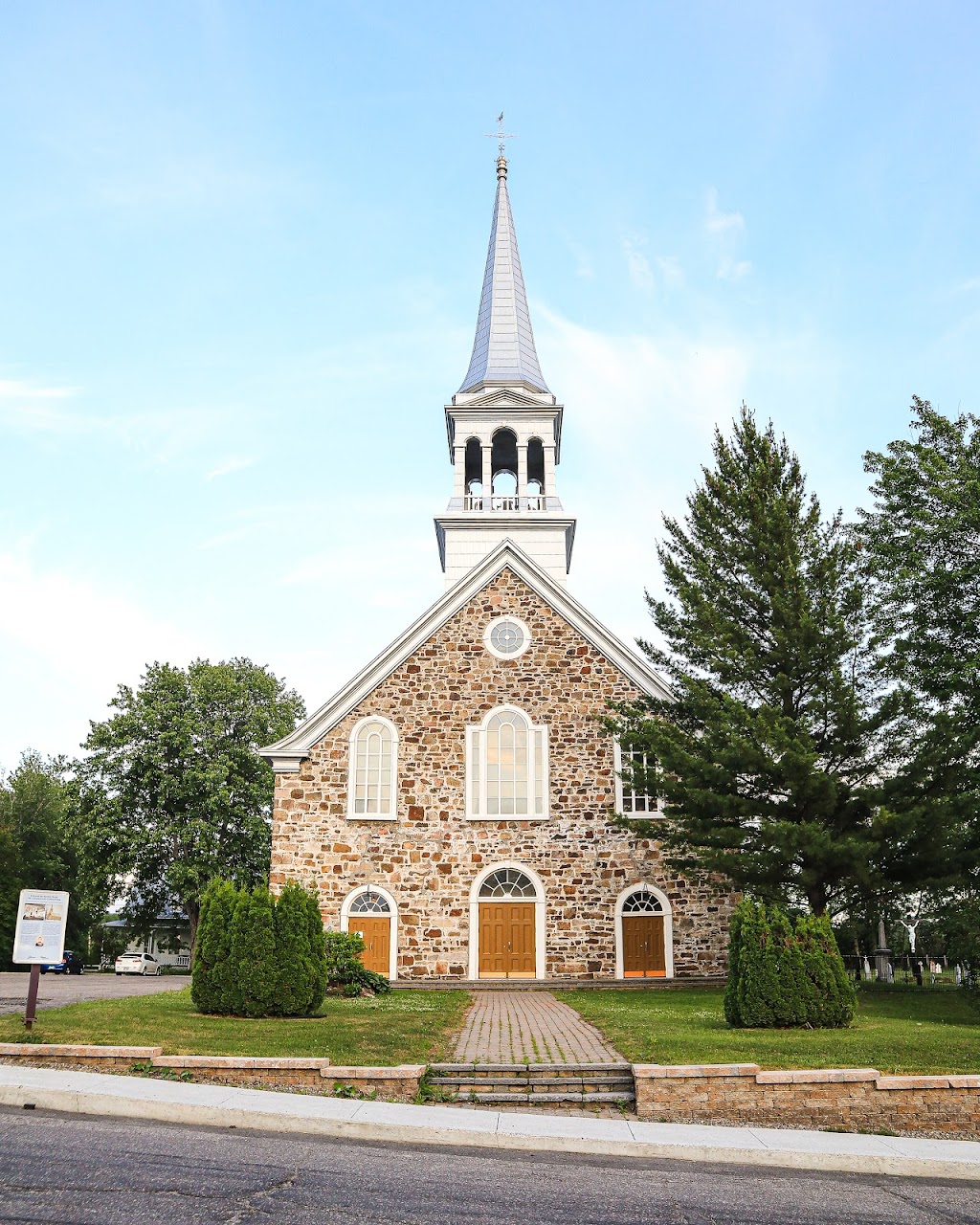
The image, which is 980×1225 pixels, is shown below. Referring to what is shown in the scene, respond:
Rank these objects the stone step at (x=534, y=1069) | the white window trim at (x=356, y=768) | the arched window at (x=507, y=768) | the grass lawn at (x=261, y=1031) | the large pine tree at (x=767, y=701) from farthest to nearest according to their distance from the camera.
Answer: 1. the arched window at (x=507, y=768)
2. the white window trim at (x=356, y=768)
3. the large pine tree at (x=767, y=701)
4. the grass lawn at (x=261, y=1031)
5. the stone step at (x=534, y=1069)

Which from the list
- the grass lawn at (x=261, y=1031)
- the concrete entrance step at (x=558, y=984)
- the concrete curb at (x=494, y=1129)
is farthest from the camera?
the concrete entrance step at (x=558, y=984)

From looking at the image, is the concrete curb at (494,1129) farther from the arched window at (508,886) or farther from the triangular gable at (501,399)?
the triangular gable at (501,399)

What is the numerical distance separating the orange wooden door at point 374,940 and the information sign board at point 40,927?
12.0m

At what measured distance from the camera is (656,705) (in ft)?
79.6

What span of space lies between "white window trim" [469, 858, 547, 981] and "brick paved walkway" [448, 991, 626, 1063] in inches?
157

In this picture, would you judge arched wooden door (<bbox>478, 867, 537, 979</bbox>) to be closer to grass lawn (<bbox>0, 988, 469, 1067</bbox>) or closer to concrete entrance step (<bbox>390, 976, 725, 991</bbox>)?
concrete entrance step (<bbox>390, 976, 725, 991</bbox>)

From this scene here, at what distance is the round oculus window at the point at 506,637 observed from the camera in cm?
2741

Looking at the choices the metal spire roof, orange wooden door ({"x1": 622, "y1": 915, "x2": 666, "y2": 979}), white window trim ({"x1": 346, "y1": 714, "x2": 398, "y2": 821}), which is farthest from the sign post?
the metal spire roof

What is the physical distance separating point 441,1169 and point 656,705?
16.9 meters

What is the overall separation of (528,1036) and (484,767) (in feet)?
39.2

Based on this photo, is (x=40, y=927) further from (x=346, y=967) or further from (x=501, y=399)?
(x=501, y=399)

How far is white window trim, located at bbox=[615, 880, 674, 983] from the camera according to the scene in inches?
988

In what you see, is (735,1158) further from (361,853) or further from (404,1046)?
(361,853)

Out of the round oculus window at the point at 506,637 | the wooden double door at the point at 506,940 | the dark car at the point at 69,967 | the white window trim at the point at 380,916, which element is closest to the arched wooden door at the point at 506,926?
the wooden double door at the point at 506,940
